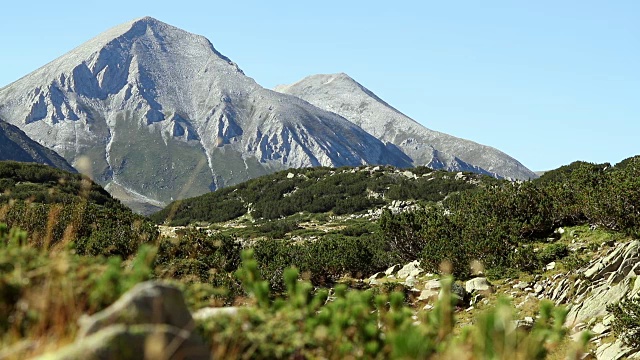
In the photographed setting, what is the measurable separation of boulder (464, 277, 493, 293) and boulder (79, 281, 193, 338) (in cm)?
1736

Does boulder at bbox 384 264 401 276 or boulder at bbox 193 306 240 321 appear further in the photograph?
boulder at bbox 384 264 401 276

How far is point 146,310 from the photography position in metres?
3.60

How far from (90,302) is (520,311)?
1612cm

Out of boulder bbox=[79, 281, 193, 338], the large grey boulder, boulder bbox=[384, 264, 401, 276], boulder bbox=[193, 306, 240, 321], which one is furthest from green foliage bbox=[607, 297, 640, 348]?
boulder bbox=[79, 281, 193, 338]

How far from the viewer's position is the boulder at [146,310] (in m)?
3.46

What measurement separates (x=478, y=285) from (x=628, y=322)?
22.0 ft

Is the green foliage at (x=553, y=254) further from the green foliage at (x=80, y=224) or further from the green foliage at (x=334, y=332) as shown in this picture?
the green foliage at (x=334, y=332)

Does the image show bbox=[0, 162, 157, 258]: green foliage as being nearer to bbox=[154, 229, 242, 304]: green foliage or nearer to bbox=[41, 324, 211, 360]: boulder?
bbox=[154, 229, 242, 304]: green foliage

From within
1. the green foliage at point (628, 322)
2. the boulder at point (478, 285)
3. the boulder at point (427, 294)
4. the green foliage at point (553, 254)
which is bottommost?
the boulder at point (427, 294)

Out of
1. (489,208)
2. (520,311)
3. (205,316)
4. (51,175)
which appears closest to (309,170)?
(51,175)

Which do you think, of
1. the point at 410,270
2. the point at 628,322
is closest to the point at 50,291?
the point at 628,322

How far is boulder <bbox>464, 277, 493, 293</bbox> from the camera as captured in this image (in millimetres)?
19798

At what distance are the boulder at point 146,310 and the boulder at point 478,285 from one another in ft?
56.9

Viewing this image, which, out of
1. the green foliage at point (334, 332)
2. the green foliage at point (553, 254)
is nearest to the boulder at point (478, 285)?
the green foliage at point (553, 254)
